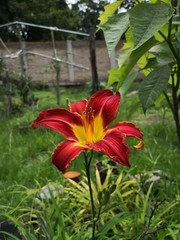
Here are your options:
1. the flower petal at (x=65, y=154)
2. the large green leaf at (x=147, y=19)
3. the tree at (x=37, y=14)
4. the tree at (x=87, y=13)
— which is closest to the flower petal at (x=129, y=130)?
the flower petal at (x=65, y=154)

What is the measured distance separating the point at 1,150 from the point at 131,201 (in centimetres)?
180

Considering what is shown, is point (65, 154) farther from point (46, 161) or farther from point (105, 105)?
point (46, 161)

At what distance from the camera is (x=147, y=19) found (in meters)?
0.69

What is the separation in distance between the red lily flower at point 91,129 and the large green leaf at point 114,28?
0.17m

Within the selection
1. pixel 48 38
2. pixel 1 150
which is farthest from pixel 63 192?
pixel 48 38

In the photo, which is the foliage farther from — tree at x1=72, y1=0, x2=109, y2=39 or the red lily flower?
tree at x1=72, y1=0, x2=109, y2=39

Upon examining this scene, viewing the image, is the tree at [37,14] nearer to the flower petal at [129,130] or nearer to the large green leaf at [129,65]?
the large green leaf at [129,65]

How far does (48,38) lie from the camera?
17.3 meters

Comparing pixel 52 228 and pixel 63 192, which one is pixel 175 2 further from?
pixel 63 192

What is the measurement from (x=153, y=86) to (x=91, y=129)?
160mm

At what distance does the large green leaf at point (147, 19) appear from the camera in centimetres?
67

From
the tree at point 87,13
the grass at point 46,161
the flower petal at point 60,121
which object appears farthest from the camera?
the tree at point 87,13

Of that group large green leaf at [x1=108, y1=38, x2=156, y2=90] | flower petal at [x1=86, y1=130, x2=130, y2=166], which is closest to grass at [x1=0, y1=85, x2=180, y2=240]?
large green leaf at [x1=108, y1=38, x2=156, y2=90]

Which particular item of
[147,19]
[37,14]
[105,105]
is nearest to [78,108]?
[105,105]
